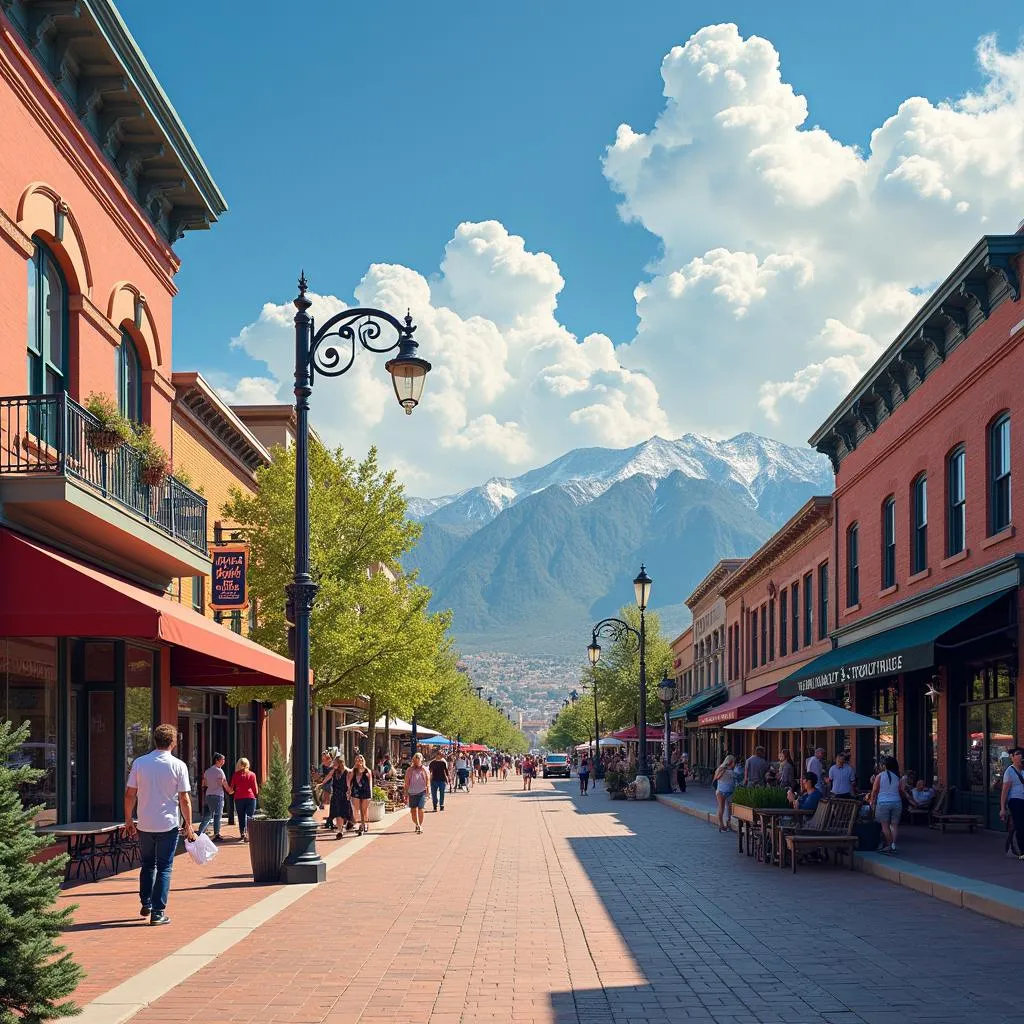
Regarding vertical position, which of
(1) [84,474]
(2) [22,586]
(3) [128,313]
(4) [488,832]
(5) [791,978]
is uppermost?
(3) [128,313]

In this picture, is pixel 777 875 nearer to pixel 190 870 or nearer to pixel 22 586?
pixel 190 870

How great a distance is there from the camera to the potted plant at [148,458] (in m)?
17.8

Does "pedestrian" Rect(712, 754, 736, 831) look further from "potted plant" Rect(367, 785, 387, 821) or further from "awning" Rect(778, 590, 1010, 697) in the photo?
"potted plant" Rect(367, 785, 387, 821)

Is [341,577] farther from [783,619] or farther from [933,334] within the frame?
[783,619]

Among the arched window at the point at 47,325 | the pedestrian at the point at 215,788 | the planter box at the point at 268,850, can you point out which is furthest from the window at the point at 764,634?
the arched window at the point at 47,325

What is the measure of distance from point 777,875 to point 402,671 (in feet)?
49.3

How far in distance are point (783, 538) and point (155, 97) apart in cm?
3067

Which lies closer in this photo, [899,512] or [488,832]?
[488,832]

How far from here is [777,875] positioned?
1803 cm

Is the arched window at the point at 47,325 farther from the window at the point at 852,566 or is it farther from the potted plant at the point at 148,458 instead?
the window at the point at 852,566

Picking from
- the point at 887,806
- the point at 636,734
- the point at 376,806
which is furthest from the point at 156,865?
the point at 636,734

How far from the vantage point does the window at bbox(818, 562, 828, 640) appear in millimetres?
39719

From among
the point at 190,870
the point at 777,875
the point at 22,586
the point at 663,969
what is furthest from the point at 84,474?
the point at 777,875

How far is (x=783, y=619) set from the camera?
46938mm
